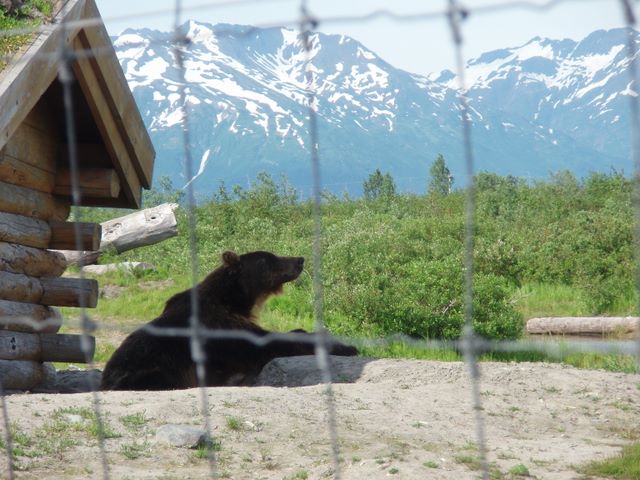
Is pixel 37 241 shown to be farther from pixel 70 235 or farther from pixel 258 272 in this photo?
pixel 258 272

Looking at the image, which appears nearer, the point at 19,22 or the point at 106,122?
the point at 19,22

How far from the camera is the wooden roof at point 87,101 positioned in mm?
5832

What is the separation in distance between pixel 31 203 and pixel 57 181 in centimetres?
45

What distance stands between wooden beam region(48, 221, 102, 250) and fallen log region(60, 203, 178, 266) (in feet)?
22.4

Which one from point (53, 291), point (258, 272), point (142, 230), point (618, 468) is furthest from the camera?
point (142, 230)

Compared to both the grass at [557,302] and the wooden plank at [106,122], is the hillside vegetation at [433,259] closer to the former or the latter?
the grass at [557,302]

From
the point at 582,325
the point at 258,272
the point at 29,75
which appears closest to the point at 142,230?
the point at 258,272

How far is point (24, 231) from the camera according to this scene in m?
7.11

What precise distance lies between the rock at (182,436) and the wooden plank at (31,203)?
8.66 feet

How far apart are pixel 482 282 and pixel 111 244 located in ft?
23.5

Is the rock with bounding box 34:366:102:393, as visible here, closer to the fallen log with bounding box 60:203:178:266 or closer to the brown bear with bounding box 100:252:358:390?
the brown bear with bounding box 100:252:358:390

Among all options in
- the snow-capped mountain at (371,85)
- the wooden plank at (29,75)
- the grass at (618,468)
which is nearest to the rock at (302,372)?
the snow-capped mountain at (371,85)

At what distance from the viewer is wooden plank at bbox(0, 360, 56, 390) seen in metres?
6.91

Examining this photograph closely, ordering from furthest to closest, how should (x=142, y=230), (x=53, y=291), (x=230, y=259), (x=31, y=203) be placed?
(x=142, y=230), (x=230, y=259), (x=53, y=291), (x=31, y=203)
